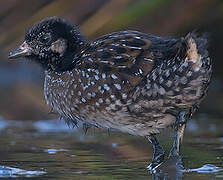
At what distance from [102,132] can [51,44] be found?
2.90 meters

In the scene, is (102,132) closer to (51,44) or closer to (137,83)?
(51,44)

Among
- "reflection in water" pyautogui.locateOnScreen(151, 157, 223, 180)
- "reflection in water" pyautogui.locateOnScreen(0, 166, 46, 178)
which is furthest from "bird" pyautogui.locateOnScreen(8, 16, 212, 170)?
"reflection in water" pyautogui.locateOnScreen(0, 166, 46, 178)

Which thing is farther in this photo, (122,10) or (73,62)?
(122,10)

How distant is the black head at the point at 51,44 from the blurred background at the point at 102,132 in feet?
3.30

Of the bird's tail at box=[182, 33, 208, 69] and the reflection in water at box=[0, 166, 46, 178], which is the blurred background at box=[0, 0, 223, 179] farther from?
the reflection in water at box=[0, 166, 46, 178]

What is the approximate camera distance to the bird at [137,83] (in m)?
7.40

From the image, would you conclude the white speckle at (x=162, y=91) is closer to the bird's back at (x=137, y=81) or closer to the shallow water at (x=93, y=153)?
the bird's back at (x=137, y=81)

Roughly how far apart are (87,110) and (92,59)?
50 centimetres

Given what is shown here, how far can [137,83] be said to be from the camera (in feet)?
24.6

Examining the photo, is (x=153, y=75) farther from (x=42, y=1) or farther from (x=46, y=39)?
(x=42, y=1)

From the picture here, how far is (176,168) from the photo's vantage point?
292 inches

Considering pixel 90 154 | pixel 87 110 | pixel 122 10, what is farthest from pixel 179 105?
pixel 122 10

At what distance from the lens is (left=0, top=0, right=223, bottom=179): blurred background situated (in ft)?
26.4

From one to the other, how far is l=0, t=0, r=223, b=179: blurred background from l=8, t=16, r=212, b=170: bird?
13.5 inches
